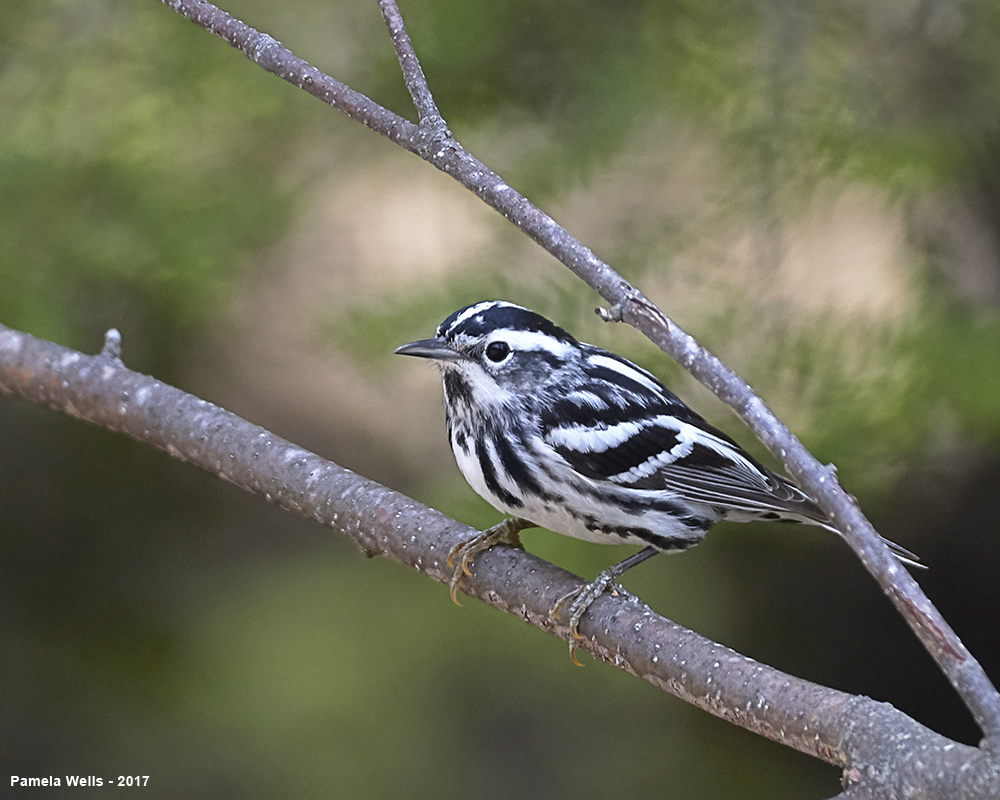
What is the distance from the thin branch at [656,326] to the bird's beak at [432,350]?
316 millimetres

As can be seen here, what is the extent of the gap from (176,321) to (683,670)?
5.56 feet

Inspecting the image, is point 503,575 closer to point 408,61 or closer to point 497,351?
point 497,351

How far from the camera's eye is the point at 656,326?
39.0 inches

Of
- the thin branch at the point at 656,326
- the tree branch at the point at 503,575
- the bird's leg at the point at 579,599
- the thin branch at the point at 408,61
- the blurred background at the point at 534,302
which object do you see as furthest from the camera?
the blurred background at the point at 534,302

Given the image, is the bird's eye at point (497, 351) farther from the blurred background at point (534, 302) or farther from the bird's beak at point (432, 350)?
the blurred background at point (534, 302)

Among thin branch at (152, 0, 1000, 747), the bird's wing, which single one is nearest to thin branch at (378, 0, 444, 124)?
thin branch at (152, 0, 1000, 747)

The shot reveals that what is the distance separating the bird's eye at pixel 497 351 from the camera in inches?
60.7

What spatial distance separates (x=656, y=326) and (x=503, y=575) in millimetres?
649

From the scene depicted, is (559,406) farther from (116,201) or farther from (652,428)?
(116,201)

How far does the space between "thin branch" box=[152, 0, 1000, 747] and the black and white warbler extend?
333 millimetres

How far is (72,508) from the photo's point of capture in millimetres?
2787

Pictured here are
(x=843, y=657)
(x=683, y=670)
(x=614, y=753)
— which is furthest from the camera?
(x=614, y=753)

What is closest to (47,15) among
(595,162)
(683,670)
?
(595,162)

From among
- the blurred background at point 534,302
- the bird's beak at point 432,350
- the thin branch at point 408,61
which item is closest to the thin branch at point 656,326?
the thin branch at point 408,61
